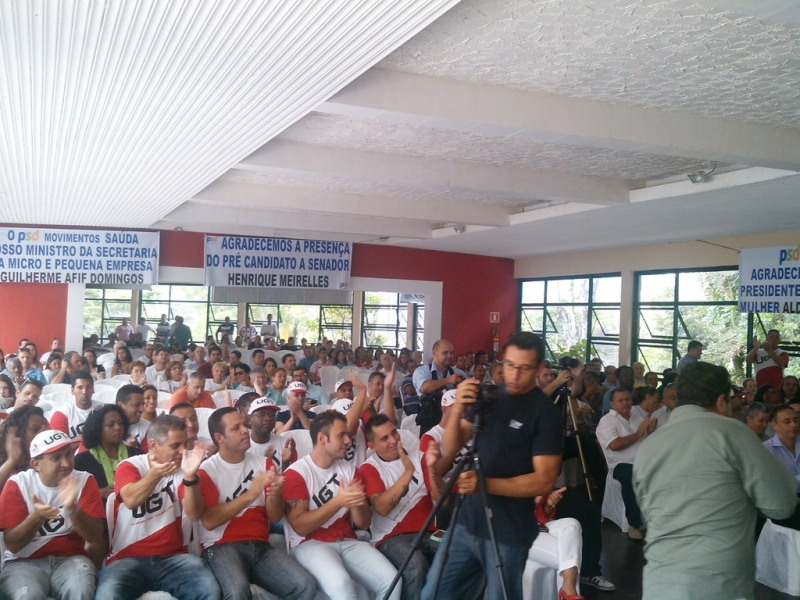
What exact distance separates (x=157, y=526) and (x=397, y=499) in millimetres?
1195

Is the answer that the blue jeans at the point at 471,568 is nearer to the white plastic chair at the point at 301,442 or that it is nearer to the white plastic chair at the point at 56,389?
the white plastic chair at the point at 301,442

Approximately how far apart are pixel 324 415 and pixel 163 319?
11989mm

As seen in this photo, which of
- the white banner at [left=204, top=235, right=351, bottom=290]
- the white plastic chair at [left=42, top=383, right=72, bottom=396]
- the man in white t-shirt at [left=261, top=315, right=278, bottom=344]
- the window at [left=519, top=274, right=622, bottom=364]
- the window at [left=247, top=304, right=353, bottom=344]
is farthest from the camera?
the window at [left=247, top=304, right=353, bottom=344]

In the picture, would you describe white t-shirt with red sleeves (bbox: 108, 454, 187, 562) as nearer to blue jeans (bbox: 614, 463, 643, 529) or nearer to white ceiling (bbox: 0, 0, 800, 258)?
white ceiling (bbox: 0, 0, 800, 258)

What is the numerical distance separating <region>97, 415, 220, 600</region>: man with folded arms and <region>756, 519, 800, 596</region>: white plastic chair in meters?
3.63

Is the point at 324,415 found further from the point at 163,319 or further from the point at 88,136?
the point at 163,319

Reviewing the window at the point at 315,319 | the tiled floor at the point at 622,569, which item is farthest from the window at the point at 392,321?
the tiled floor at the point at 622,569

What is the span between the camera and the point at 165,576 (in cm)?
318

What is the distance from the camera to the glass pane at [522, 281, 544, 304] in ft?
46.1

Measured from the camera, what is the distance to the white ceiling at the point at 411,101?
3250 mm

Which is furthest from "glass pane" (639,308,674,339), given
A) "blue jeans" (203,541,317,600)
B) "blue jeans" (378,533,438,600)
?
"blue jeans" (203,541,317,600)

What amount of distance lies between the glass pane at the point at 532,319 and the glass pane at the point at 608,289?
1.79 metres

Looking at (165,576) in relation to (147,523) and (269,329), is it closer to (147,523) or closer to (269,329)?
(147,523)

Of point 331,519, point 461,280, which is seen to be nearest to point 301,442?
point 331,519
